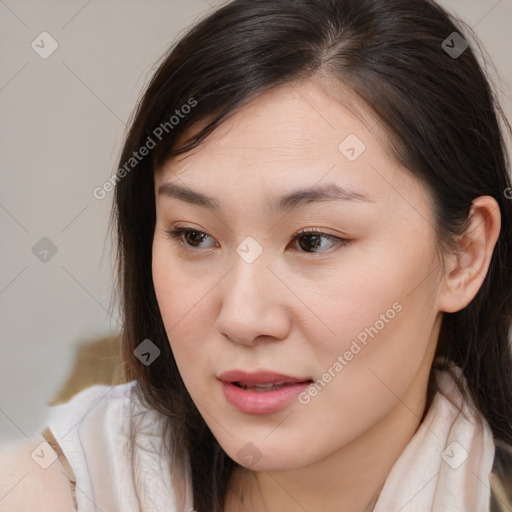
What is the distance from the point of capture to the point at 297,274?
4.86 ft

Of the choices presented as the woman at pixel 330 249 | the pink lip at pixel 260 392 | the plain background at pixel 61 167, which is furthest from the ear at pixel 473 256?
the plain background at pixel 61 167

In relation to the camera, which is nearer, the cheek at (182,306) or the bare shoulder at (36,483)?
the cheek at (182,306)

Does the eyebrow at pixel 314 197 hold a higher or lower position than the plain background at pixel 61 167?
lower

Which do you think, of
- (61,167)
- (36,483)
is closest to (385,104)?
(36,483)

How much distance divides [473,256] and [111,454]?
833 mm

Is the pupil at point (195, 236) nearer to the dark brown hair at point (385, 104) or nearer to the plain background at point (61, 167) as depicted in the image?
the dark brown hair at point (385, 104)

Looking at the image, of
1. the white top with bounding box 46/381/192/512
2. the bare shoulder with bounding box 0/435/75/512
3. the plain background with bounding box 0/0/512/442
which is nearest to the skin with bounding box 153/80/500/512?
the white top with bounding box 46/381/192/512

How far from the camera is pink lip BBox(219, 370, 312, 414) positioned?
1493mm

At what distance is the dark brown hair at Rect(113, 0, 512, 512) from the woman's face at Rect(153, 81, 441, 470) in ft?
0.14

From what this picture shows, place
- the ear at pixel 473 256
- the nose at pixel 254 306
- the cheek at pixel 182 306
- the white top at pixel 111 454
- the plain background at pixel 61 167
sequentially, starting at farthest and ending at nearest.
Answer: the plain background at pixel 61 167 → the white top at pixel 111 454 → the ear at pixel 473 256 → the cheek at pixel 182 306 → the nose at pixel 254 306

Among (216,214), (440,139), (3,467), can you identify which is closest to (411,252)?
(440,139)

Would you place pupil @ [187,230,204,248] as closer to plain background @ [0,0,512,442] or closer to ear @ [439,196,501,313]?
ear @ [439,196,501,313]

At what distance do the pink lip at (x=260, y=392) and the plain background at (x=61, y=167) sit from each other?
1081 mm

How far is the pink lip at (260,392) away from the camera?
149 cm
